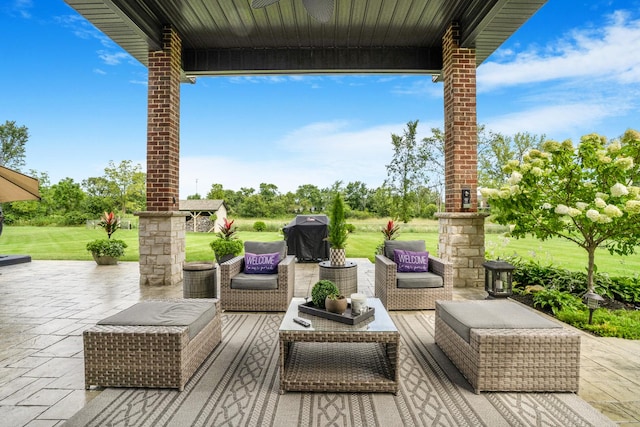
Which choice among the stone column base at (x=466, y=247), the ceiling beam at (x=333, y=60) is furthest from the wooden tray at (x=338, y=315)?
the ceiling beam at (x=333, y=60)

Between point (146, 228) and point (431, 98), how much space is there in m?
14.0

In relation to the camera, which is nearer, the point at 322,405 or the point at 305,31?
the point at 322,405

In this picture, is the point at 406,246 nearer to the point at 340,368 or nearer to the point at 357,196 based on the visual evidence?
the point at 340,368


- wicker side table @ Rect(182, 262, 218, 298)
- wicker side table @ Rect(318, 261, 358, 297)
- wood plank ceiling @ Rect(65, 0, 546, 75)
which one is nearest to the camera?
wicker side table @ Rect(182, 262, 218, 298)

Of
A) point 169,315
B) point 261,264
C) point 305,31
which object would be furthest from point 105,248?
point 169,315

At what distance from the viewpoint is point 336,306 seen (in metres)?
2.67

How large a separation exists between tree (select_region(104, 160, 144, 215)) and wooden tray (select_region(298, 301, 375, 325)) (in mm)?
21124

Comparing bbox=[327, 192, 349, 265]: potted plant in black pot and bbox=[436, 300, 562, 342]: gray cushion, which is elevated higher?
bbox=[327, 192, 349, 265]: potted plant in black pot

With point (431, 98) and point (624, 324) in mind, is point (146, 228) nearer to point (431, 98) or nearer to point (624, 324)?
point (624, 324)

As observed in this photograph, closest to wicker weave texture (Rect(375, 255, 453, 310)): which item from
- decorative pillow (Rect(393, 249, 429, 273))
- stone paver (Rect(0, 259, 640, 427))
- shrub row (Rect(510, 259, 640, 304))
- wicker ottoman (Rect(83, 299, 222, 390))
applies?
decorative pillow (Rect(393, 249, 429, 273))

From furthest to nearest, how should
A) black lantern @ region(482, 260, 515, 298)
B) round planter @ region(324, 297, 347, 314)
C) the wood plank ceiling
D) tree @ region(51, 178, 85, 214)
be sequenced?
tree @ region(51, 178, 85, 214) < the wood plank ceiling < black lantern @ region(482, 260, 515, 298) < round planter @ region(324, 297, 347, 314)

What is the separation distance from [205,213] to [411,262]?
16040 mm

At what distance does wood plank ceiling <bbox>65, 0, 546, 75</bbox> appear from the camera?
16.1ft

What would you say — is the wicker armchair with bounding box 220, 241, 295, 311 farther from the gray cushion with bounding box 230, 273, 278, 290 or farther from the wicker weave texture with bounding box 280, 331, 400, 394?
the wicker weave texture with bounding box 280, 331, 400, 394
